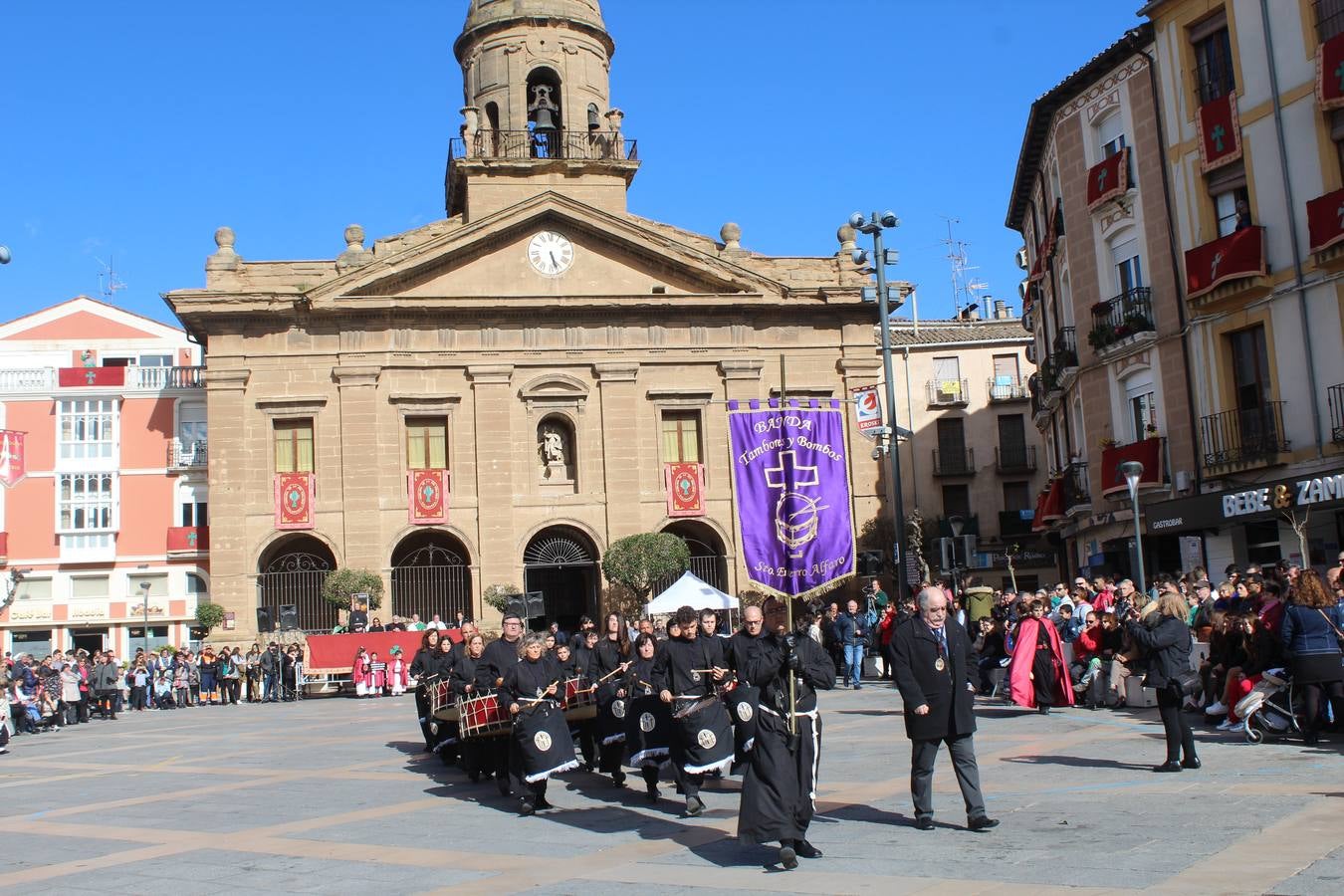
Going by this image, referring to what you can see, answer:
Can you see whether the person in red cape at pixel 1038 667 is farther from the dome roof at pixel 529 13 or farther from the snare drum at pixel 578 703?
the dome roof at pixel 529 13

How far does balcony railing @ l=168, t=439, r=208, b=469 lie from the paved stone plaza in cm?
3182

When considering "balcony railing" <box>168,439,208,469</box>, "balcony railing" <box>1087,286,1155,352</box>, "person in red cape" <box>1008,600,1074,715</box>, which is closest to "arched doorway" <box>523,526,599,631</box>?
"balcony railing" <box>168,439,208,469</box>

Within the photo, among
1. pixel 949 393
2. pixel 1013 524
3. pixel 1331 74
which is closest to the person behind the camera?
pixel 1331 74

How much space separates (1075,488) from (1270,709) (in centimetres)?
1959

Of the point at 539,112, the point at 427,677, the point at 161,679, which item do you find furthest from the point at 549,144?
the point at 427,677

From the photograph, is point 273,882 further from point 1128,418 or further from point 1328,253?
point 1128,418

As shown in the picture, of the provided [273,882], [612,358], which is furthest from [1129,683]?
[612,358]

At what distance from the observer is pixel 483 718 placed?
1470 cm

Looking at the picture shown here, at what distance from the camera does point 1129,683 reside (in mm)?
19438

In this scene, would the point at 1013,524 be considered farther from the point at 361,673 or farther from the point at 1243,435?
the point at 1243,435

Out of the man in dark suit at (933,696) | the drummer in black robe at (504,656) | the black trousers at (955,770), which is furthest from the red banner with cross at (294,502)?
the black trousers at (955,770)

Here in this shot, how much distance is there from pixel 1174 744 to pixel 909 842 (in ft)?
13.0

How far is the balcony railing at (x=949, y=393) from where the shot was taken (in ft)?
186

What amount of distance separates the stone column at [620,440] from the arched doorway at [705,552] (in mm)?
1628
